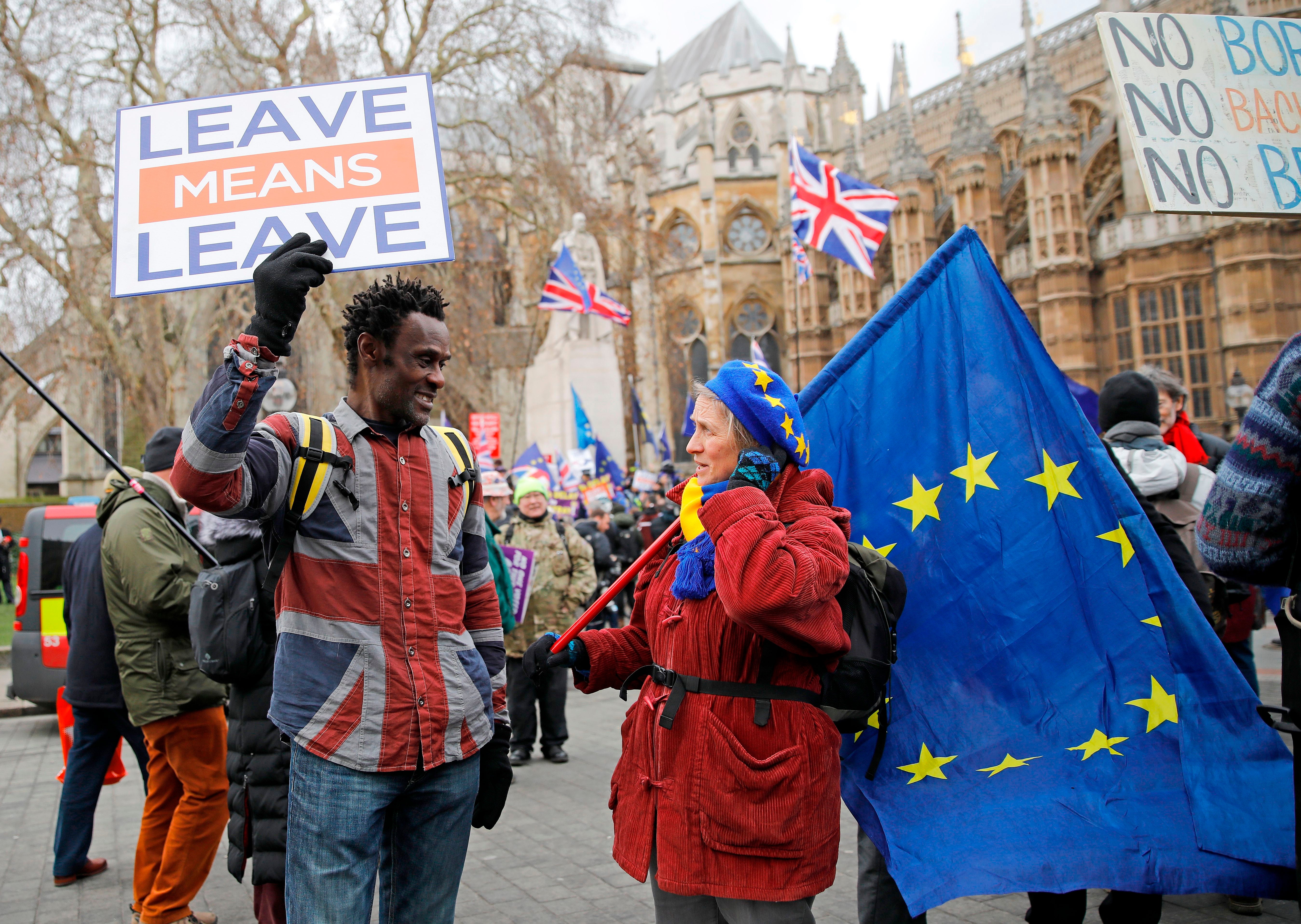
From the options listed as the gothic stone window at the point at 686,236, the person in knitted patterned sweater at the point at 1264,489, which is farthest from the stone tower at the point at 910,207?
the person in knitted patterned sweater at the point at 1264,489

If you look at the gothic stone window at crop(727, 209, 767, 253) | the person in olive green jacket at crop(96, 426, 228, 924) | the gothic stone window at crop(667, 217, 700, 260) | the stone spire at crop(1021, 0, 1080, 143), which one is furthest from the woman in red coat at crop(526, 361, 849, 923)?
the gothic stone window at crop(727, 209, 767, 253)

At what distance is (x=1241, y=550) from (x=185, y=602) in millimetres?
3552

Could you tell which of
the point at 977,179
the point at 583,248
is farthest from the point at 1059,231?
the point at 583,248

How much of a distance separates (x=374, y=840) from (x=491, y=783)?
0.35m

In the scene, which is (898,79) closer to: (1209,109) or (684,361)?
(684,361)

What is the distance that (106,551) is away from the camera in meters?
4.04

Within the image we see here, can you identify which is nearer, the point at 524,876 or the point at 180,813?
the point at 180,813

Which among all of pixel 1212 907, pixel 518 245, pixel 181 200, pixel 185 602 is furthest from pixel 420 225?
pixel 518 245

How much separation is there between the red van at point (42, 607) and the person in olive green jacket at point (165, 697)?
4.45 m

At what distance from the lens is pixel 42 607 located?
26.1 feet

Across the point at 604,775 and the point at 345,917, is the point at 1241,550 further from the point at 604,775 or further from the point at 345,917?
the point at 604,775

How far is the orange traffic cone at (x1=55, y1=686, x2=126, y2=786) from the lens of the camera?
472 cm

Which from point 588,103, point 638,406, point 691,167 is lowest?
point 638,406

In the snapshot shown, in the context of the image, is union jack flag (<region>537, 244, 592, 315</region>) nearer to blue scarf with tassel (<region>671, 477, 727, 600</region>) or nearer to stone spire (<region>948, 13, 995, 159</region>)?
blue scarf with tassel (<region>671, 477, 727, 600</region>)
